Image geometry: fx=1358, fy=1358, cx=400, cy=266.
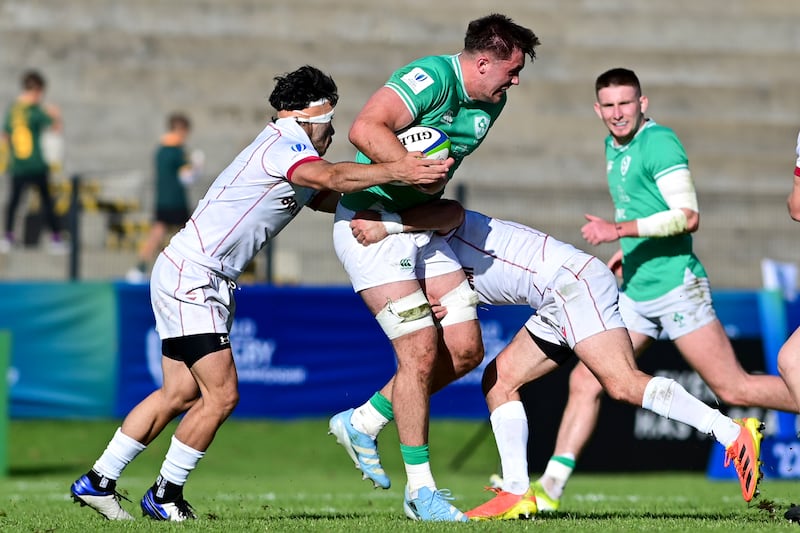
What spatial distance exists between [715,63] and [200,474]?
52.0ft

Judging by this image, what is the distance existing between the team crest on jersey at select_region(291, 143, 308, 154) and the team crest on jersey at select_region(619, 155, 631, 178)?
256cm

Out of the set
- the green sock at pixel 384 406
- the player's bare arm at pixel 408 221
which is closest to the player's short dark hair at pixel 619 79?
the player's bare arm at pixel 408 221

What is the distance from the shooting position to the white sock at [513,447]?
7.48m

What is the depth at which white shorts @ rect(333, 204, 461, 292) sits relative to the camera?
23.7ft

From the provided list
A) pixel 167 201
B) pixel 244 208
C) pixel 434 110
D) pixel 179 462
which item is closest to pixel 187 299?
pixel 244 208

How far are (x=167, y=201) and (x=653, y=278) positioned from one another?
28.0ft

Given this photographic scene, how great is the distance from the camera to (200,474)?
43.1 feet

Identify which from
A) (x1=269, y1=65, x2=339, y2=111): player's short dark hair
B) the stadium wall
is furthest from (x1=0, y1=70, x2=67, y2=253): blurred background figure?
(x1=269, y1=65, x2=339, y2=111): player's short dark hair

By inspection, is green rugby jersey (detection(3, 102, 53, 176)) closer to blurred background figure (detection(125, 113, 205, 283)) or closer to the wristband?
blurred background figure (detection(125, 113, 205, 283))

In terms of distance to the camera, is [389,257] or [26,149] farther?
[26,149]

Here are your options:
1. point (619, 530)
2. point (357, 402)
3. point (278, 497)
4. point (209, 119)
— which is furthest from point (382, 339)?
point (209, 119)

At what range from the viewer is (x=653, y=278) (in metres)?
8.66

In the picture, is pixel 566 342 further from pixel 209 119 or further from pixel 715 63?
pixel 715 63

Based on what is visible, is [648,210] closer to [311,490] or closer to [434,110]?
[434,110]
